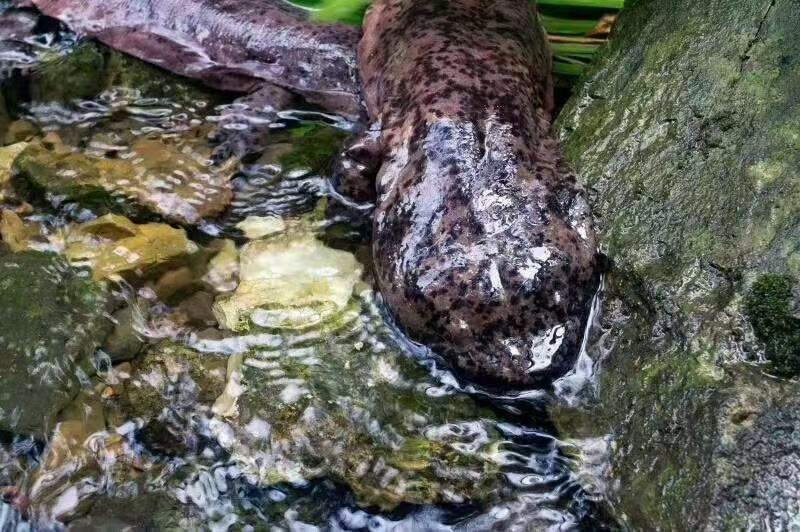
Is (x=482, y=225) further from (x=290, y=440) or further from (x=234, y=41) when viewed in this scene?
(x=234, y=41)

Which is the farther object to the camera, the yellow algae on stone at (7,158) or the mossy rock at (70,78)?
the mossy rock at (70,78)

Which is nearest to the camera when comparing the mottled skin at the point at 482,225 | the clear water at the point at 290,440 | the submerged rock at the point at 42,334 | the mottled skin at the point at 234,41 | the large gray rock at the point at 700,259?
the large gray rock at the point at 700,259

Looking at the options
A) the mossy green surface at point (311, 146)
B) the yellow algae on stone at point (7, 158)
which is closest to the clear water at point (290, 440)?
the mossy green surface at point (311, 146)

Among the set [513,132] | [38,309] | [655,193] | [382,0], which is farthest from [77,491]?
[382,0]

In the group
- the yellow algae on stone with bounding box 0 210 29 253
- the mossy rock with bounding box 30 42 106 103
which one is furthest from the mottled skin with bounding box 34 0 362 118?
the yellow algae on stone with bounding box 0 210 29 253

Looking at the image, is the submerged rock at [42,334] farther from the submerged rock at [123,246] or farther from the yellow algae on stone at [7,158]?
the yellow algae on stone at [7,158]

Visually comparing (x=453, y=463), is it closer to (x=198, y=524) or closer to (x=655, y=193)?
(x=198, y=524)
